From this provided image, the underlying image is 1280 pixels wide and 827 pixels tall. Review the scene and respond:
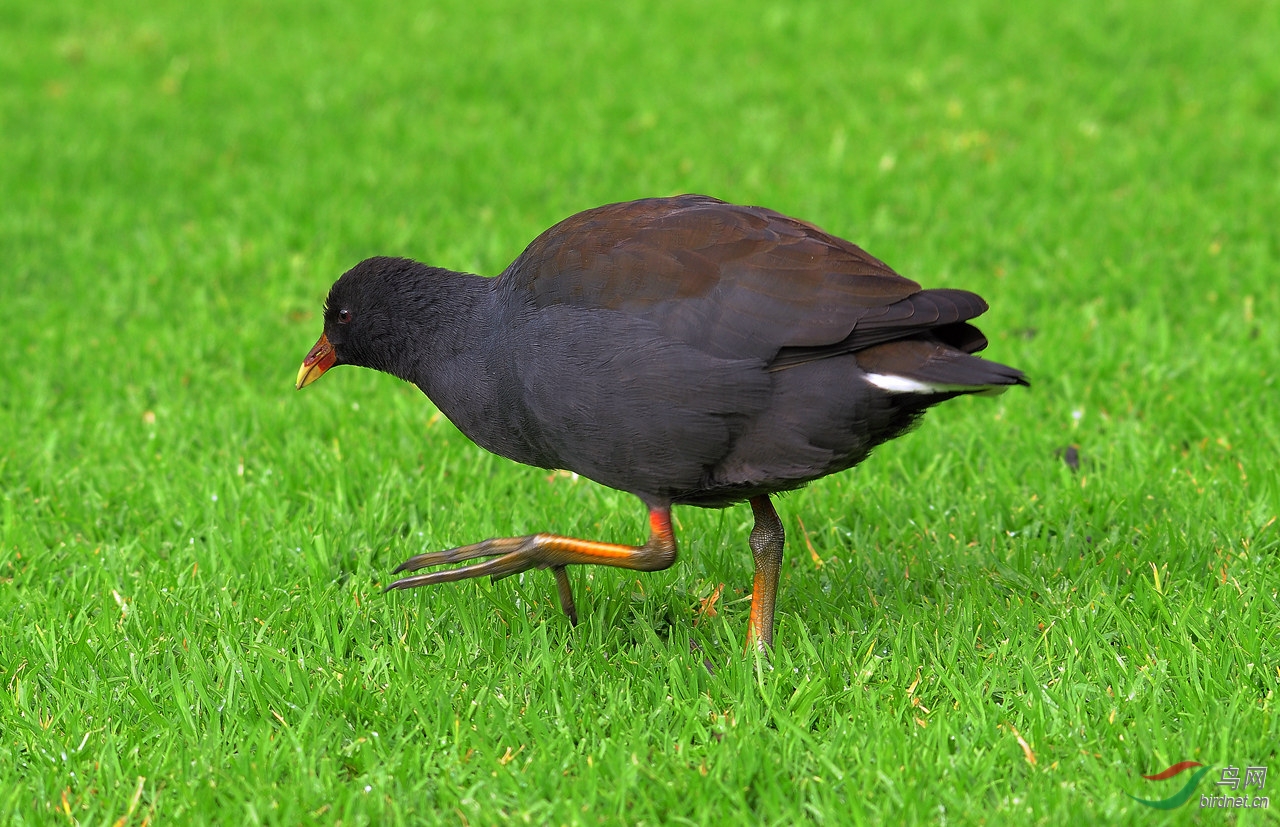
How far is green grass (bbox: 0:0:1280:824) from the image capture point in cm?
293

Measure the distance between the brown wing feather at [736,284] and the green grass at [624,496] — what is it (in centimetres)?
85

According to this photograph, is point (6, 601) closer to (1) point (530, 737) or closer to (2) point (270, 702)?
(2) point (270, 702)

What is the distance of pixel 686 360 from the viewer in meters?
3.05

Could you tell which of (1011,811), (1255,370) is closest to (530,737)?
(1011,811)

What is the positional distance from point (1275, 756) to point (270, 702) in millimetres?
2313

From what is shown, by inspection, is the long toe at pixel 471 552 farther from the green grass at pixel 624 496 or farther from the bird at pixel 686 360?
the green grass at pixel 624 496

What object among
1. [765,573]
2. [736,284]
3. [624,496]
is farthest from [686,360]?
[624,496]

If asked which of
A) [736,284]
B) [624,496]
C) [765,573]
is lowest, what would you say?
[624,496]

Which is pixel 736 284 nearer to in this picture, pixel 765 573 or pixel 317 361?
pixel 765 573

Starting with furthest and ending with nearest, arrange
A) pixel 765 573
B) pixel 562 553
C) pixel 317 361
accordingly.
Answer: pixel 317 361 → pixel 765 573 → pixel 562 553

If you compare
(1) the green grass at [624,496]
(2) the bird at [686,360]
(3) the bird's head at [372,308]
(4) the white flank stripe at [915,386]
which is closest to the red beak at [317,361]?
(3) the bird's head at [372,308]

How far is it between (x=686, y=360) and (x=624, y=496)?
142 centimetres

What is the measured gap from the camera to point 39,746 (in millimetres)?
3016

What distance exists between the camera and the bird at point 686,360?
303 cm
